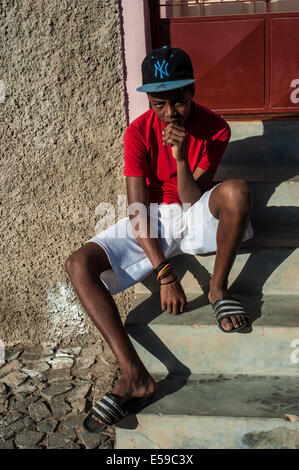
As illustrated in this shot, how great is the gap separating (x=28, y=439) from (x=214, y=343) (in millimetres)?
1101

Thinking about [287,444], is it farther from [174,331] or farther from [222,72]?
[222,72]

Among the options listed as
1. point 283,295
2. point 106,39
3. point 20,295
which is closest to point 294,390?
point 283,295

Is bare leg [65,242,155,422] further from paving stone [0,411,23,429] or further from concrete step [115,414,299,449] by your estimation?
paving stone [0,411,23,429]

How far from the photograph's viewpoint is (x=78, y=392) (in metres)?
3.10

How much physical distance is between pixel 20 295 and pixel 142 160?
1.47 m

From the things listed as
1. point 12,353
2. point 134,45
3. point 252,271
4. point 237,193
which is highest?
point 134,45

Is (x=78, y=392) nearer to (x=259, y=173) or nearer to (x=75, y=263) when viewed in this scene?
(x=75, y=263)

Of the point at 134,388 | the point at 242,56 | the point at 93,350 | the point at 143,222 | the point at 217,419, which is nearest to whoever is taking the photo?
the point at 217,419

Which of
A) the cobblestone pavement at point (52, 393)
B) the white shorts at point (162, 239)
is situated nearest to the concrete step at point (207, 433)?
the cobblestone pavement at point (52, 393)

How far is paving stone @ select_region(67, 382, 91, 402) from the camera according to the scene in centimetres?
305

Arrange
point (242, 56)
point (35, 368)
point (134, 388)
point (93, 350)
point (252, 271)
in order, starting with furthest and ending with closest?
point (242, 56) < point (93, 350) < point (35, 368) < point (252, 271) < point (134, 388)

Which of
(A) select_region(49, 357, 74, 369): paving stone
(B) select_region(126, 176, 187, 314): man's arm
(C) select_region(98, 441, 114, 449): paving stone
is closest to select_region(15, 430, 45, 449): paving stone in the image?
(C) select_region(98, 441, 114, 449): paving stone

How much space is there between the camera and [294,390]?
259cm

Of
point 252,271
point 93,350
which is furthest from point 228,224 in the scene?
point 93,350
